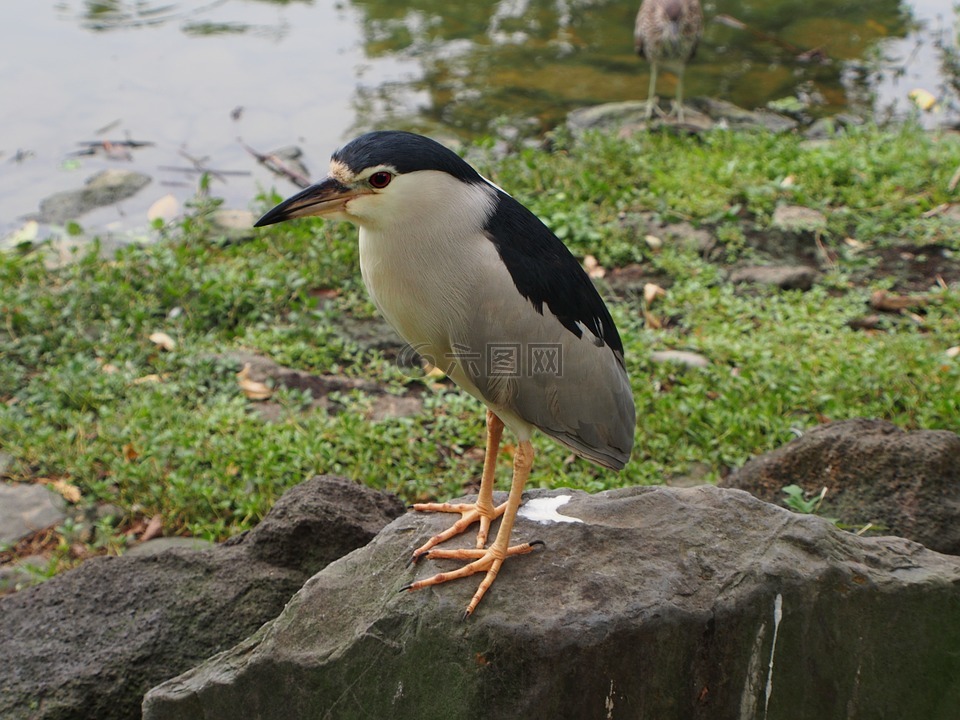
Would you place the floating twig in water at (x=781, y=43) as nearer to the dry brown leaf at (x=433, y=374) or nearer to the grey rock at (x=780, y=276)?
the grey rock at (x=780, y=276)

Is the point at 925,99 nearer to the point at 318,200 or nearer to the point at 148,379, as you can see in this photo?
the point at 148,379

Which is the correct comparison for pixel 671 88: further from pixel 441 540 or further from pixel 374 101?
pixel 441 540

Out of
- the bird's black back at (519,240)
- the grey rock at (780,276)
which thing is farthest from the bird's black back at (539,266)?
the grey rock at (780,276)

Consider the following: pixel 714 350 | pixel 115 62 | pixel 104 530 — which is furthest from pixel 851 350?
pixel 115 62

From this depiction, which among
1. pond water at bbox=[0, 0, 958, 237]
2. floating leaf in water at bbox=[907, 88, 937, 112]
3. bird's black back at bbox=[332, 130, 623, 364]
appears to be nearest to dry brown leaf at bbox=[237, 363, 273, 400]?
bird's black back at bbox=[332, 130, 623, 364]

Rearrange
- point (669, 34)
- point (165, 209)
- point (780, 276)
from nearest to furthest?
point (780, 276), point (165, 209), point (669, 34)

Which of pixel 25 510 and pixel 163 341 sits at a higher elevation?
pixel 163 341

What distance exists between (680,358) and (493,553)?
2.33m

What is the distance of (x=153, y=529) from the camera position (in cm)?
392

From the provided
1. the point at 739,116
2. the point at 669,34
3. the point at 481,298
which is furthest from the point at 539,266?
the point at 739,116

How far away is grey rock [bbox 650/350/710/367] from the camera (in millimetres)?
4789

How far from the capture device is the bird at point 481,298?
2479mm

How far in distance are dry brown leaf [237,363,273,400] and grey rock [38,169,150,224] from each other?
330 cm

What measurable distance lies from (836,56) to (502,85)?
12.3 ft
